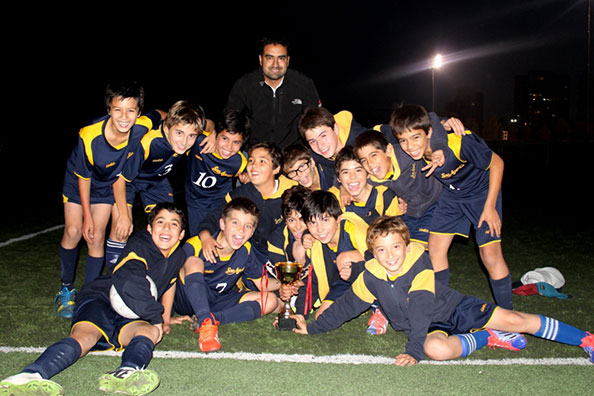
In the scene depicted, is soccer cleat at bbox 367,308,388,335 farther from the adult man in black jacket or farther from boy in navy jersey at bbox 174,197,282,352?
the adult man in black jacket

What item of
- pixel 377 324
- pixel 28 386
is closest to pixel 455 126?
pixel 377 324

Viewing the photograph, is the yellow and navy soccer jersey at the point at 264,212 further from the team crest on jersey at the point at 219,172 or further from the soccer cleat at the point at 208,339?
the soccer cleat at the point at 208,339

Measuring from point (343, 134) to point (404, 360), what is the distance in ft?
7.13

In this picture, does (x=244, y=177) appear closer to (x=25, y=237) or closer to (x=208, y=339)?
(x=208, y=339)

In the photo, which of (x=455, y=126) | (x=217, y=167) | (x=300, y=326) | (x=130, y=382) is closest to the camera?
(x=130, y=382)

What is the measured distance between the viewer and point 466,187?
436 cm

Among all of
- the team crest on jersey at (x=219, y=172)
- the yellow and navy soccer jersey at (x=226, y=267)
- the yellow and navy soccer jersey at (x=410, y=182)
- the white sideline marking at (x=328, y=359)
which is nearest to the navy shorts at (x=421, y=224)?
the yellow and navy soccer jersey at (x=410, y=182)

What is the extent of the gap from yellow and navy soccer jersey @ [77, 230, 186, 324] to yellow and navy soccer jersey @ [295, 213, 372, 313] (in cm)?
99

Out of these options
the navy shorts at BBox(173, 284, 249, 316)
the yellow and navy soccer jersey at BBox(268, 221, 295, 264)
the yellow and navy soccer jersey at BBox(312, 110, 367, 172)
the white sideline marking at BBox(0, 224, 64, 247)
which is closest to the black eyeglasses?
the yellow and navy soccer jersey at BBox(312, 110, 367, 172)

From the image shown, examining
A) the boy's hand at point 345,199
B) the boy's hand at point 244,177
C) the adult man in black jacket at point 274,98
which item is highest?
the adult man in black jacket at point 274,98

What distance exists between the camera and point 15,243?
6785mm

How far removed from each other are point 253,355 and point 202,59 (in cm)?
2412

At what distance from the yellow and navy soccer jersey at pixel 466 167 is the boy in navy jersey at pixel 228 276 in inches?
58.3

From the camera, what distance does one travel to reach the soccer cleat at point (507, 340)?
3.59m
